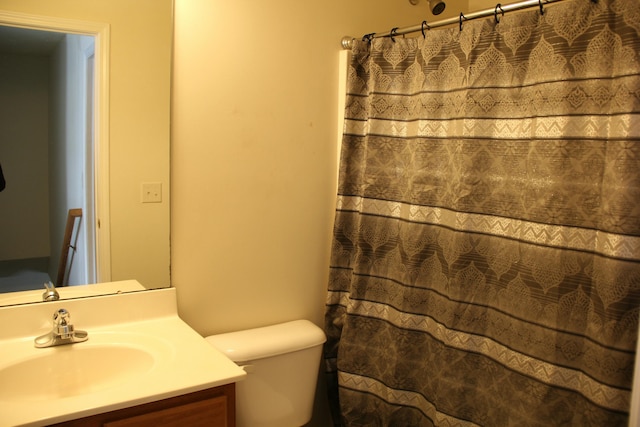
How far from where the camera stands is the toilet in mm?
1571

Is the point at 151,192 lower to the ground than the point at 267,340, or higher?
higher

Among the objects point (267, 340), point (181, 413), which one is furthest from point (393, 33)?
point (181, 413)

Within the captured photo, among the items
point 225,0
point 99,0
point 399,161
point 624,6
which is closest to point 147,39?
point 99,0

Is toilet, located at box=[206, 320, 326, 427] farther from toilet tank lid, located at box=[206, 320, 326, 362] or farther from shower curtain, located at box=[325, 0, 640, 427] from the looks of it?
shower curtain, located at box=[325, 0, 640, 427]

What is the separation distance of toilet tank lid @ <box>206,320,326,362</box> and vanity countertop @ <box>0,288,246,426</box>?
0.59 ft

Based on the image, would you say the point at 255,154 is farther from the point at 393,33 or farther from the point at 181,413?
the point at 181,413

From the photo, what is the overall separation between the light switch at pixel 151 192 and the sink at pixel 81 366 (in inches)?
17.1

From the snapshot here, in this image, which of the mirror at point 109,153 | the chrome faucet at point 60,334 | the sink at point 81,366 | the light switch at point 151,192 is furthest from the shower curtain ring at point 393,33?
the chrome faucet at point 60,334

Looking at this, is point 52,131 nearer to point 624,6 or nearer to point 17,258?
point 17,258

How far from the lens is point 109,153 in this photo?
144cm

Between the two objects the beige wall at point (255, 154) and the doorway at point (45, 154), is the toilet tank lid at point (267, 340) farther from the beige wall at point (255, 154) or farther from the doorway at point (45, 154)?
the doorway at point (45, 154)

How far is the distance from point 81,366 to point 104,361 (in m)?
0.06

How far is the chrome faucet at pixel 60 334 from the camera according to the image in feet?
4.24

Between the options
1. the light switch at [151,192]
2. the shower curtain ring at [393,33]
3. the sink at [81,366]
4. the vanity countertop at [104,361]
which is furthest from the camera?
the shower curtain ring at [393,33]
